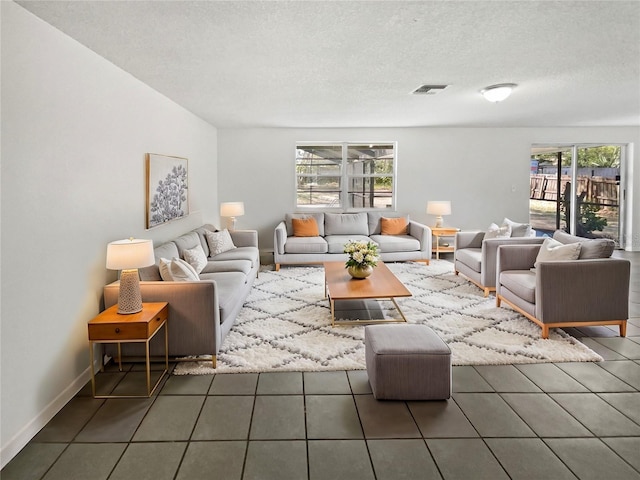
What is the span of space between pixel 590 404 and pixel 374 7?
2740 mm

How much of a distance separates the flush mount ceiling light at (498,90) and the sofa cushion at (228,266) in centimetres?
323

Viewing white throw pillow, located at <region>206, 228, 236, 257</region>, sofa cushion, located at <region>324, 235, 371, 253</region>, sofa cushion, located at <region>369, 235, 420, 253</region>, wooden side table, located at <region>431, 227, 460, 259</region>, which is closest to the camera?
white throw pillow, located at <region>206, 228, 236, 257</region>

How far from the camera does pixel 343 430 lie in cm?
248

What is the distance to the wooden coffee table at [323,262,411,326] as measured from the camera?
4.12 m

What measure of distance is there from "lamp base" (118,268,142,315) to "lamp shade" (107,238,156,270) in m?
0.09

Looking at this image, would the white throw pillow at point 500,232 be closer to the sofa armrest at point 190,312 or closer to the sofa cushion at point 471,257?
the sofa cushion at point 471,257

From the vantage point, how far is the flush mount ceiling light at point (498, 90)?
4.40 meters

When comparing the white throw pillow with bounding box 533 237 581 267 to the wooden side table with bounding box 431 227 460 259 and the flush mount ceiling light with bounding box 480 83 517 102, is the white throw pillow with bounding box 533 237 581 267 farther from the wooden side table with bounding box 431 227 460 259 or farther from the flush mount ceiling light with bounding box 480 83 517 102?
the wooden side table with bounding box 431 227 460 259

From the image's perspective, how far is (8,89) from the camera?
2.29 m

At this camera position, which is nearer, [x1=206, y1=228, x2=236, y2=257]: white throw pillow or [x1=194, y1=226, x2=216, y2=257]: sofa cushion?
[x1=194, y1=226, x2=216, y2=257]: sofa cushion

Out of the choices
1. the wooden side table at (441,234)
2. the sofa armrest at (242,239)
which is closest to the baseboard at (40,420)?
the sofa armrest at (242,239)

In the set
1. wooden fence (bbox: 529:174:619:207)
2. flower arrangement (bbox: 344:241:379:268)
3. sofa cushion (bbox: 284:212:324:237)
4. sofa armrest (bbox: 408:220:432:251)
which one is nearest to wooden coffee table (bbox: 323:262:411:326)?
flower arrangement (bbox: 344:241:379:268)

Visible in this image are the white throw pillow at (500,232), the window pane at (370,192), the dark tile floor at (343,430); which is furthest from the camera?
the window pane at (370,192)

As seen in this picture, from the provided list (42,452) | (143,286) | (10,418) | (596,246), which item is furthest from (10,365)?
(596,246)
